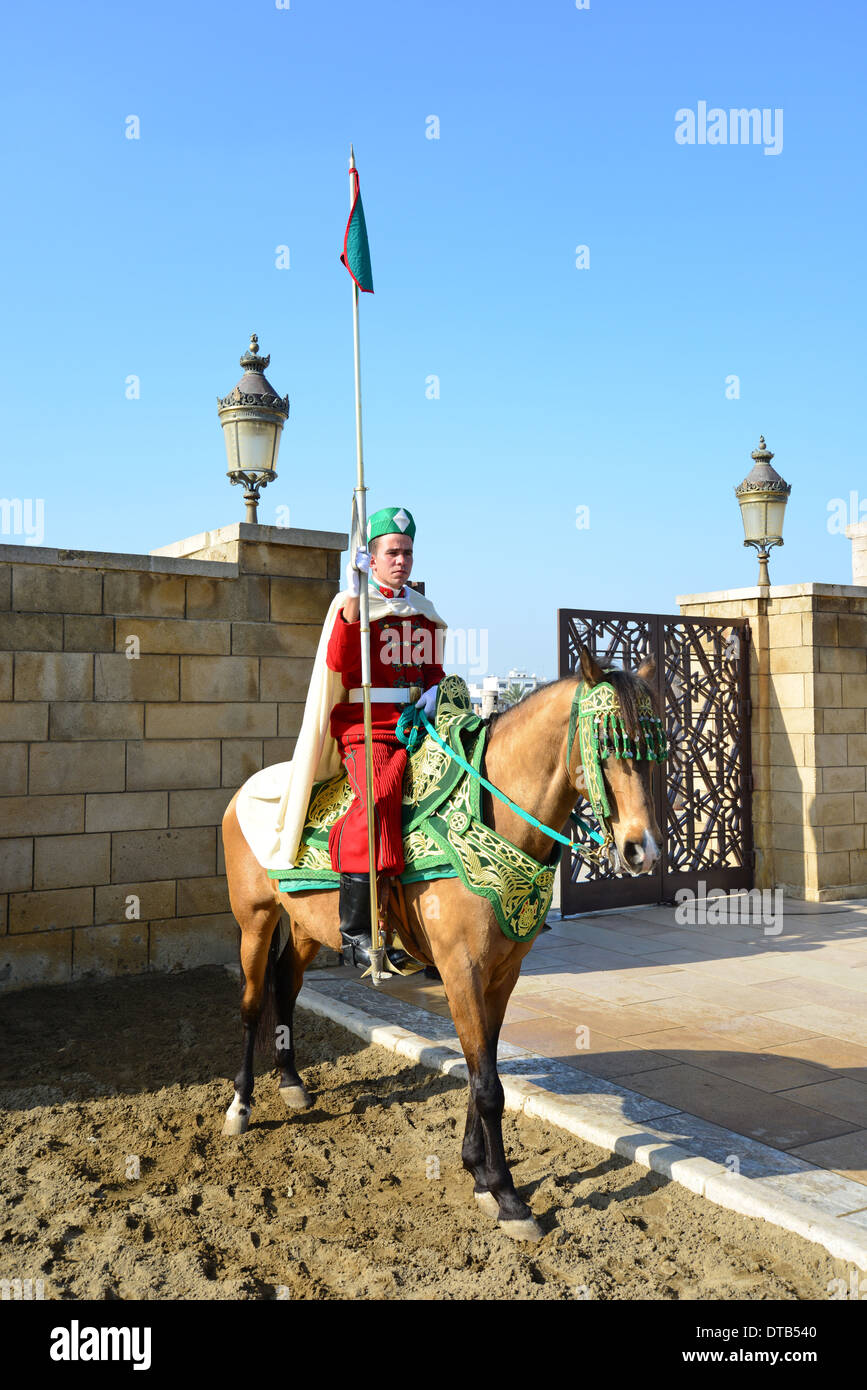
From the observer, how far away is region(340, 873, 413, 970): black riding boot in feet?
12.0

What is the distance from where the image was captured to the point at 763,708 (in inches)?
386

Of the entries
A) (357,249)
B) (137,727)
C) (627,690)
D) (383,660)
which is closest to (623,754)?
(627,690)

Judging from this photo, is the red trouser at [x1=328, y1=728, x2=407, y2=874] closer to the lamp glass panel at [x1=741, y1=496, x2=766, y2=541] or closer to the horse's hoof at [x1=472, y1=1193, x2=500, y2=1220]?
the horse's hoof at [x1=472, y1=1193, x2=500, y2=1220]

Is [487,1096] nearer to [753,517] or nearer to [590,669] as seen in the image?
[590,669]

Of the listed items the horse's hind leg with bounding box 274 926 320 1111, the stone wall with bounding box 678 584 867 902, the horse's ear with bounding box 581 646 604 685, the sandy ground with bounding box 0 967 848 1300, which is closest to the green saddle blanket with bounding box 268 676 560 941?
the horse's ear with bounding box 581 646 604 685

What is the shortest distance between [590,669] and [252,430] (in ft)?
14.6

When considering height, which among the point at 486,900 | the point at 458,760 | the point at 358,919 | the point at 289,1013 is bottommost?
the point at 289,1013

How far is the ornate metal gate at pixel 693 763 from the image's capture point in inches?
354

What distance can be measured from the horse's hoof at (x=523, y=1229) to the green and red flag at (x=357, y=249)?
3.46 metres

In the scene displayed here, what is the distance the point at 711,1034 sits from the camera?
543cm

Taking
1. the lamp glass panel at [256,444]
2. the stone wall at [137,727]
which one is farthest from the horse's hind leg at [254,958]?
the lamp glass panel at [256,444]

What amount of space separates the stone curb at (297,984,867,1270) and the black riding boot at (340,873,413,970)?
1.08 meters
